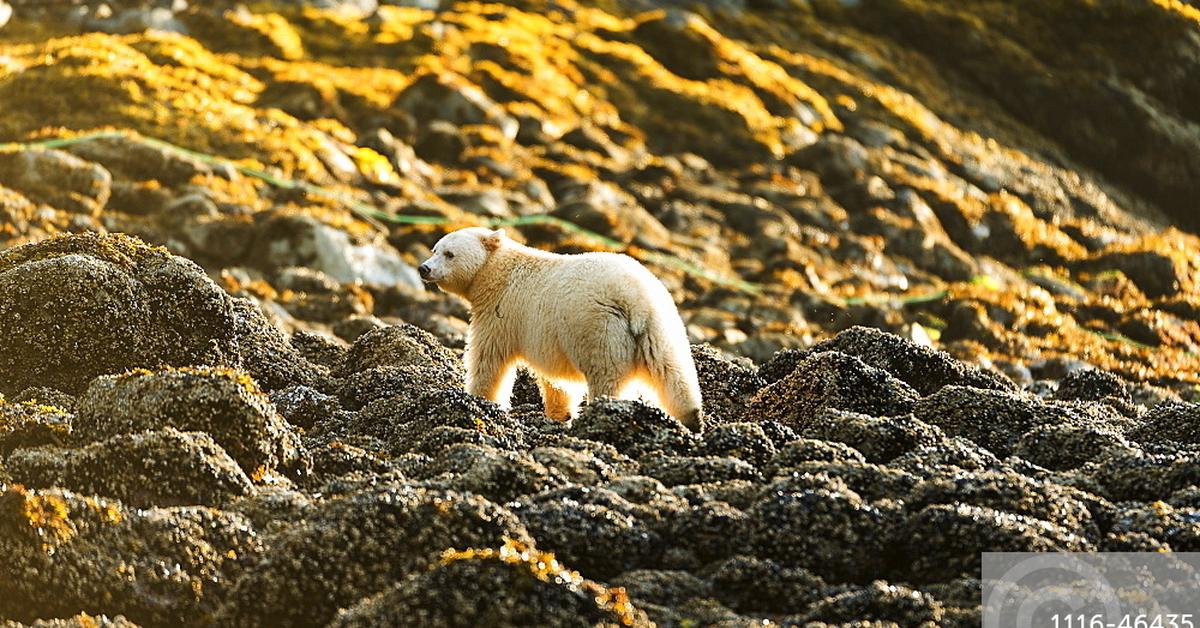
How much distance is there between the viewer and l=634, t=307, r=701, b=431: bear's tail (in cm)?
1508

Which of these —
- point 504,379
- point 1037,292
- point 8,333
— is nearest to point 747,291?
point 1037,292

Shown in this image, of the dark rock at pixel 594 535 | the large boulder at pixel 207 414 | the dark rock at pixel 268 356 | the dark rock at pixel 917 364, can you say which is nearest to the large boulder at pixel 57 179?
the dark rock at pixel 268 356

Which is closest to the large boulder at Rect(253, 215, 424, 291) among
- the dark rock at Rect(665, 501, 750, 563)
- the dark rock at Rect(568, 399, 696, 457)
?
the dark rock at Rect(568, 399, 696, 457)

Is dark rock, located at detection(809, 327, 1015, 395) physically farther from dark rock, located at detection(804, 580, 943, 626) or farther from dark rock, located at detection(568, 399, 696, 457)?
dark rock, located at detection(804, 580, 943, 626)

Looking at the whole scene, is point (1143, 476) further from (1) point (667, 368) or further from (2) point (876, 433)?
(1) point (667, 368)

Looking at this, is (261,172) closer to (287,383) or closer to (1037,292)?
(1037,292)

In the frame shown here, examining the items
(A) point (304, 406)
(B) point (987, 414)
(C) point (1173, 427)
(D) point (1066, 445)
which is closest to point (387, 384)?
(A) point (304, 406)

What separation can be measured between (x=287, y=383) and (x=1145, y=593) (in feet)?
32.3

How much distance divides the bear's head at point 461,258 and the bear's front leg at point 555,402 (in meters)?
1.64

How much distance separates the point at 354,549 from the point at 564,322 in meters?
6.39

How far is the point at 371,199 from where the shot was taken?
44438 millimetres

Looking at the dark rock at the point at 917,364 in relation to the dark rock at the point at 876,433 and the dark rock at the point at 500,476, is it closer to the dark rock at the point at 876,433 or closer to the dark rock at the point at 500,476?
the dark rock at the point at 876,433

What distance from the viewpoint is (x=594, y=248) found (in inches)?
1716

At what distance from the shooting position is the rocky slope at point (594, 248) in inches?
387
